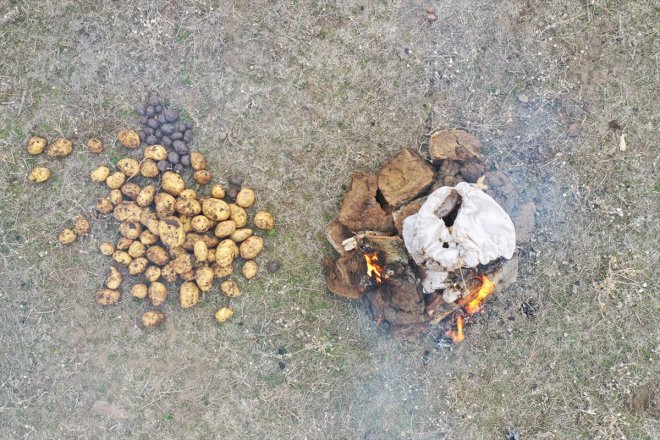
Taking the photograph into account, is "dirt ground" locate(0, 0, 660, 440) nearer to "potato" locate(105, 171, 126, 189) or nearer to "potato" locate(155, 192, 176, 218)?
"potato" locate(105, 171, 126, 189)

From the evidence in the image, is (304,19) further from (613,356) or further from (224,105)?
(613,356)

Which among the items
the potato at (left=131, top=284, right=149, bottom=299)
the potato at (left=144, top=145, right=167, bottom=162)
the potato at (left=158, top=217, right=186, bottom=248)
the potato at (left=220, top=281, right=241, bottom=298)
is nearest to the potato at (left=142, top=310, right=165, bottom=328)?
the potato at (left=131, top=284, right=149, bottom=299)

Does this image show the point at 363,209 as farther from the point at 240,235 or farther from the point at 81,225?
the point at 81,225

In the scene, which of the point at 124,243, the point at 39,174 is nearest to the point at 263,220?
the point at 124,243

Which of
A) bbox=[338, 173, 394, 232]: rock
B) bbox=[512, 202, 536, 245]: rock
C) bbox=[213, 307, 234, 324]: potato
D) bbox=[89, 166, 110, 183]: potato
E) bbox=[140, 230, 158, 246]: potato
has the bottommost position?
bbox=[213, 307, 234, 324]: potato

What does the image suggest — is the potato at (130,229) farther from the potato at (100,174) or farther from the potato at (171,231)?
the potato at (100,174)

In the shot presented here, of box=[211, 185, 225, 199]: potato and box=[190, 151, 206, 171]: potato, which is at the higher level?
box=[190, 151, 206, 171]: potato
